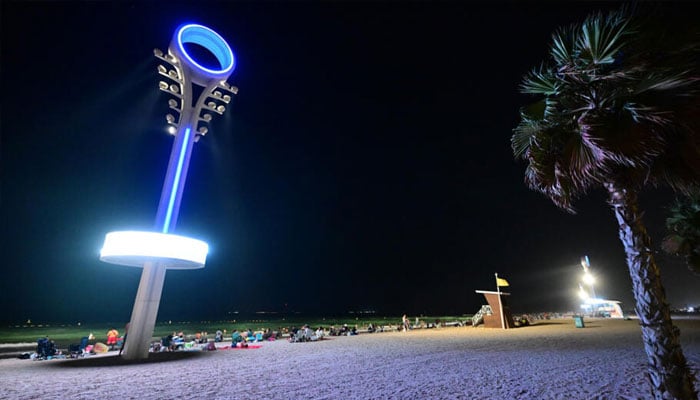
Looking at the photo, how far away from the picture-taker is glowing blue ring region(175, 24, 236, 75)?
55.8ft

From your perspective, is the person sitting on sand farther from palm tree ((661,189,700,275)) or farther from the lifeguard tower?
the lifeguard tower

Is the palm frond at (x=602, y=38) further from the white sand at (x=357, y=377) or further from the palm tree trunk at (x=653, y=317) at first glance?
the white sand at (x=357, y=377)

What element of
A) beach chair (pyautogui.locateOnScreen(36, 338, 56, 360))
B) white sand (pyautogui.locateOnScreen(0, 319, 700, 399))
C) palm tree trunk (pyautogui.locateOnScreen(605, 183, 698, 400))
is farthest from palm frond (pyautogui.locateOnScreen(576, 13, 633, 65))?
beach chair (pyautogui.locateOnScreen(36, 338, 56, 360))

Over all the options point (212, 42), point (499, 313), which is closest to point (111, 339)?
point (212, 42)

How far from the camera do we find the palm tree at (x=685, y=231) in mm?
12289

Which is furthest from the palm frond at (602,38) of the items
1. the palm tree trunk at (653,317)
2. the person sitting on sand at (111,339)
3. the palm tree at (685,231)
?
the person sitting on sand at (111,339)

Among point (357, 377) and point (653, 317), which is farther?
point (357, 377)

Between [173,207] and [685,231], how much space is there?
72.3ft

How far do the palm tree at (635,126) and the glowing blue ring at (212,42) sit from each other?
1664 cm

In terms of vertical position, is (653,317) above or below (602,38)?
below

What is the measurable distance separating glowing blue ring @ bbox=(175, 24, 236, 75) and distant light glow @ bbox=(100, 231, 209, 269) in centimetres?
897

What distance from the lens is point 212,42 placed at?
733 inches

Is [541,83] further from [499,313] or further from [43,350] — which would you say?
[499,313]

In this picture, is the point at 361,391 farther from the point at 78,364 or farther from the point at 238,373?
the point at 78,364
